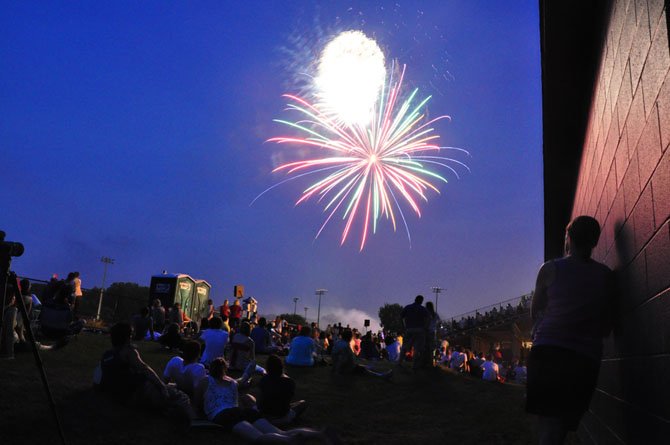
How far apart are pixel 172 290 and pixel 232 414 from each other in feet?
80.1

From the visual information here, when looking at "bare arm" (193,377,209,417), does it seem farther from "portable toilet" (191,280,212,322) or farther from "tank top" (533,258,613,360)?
"portable toilet" (191,280,212,322)

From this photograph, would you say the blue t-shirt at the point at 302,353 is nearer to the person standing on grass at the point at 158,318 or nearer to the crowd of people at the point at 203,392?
the crowd of people at the point at 203,392

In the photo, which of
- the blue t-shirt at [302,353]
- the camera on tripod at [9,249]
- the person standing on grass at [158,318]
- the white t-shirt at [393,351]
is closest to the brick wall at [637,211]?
the camera on tripod at [9,249]

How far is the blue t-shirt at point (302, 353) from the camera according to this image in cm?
1380

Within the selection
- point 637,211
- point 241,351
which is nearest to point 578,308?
point 637,211

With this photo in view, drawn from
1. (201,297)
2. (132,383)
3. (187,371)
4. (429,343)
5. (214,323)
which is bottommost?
(132,383)

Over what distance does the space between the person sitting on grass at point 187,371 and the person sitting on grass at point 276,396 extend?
107 centimetres

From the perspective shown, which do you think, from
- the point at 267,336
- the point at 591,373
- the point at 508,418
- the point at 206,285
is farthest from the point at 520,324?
the point at 591,373

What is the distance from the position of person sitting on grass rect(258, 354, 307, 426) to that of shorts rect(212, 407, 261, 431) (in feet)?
2.87

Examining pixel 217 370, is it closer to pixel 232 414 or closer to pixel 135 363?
pixel 232 414

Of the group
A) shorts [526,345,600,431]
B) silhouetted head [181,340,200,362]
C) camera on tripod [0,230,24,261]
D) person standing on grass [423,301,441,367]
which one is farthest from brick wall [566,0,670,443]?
person standing on grass [423,301,441,367]

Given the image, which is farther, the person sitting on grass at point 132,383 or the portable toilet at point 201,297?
the portable toilet at point 201,297

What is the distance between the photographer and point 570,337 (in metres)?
3.30

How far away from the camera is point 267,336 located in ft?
51.8
